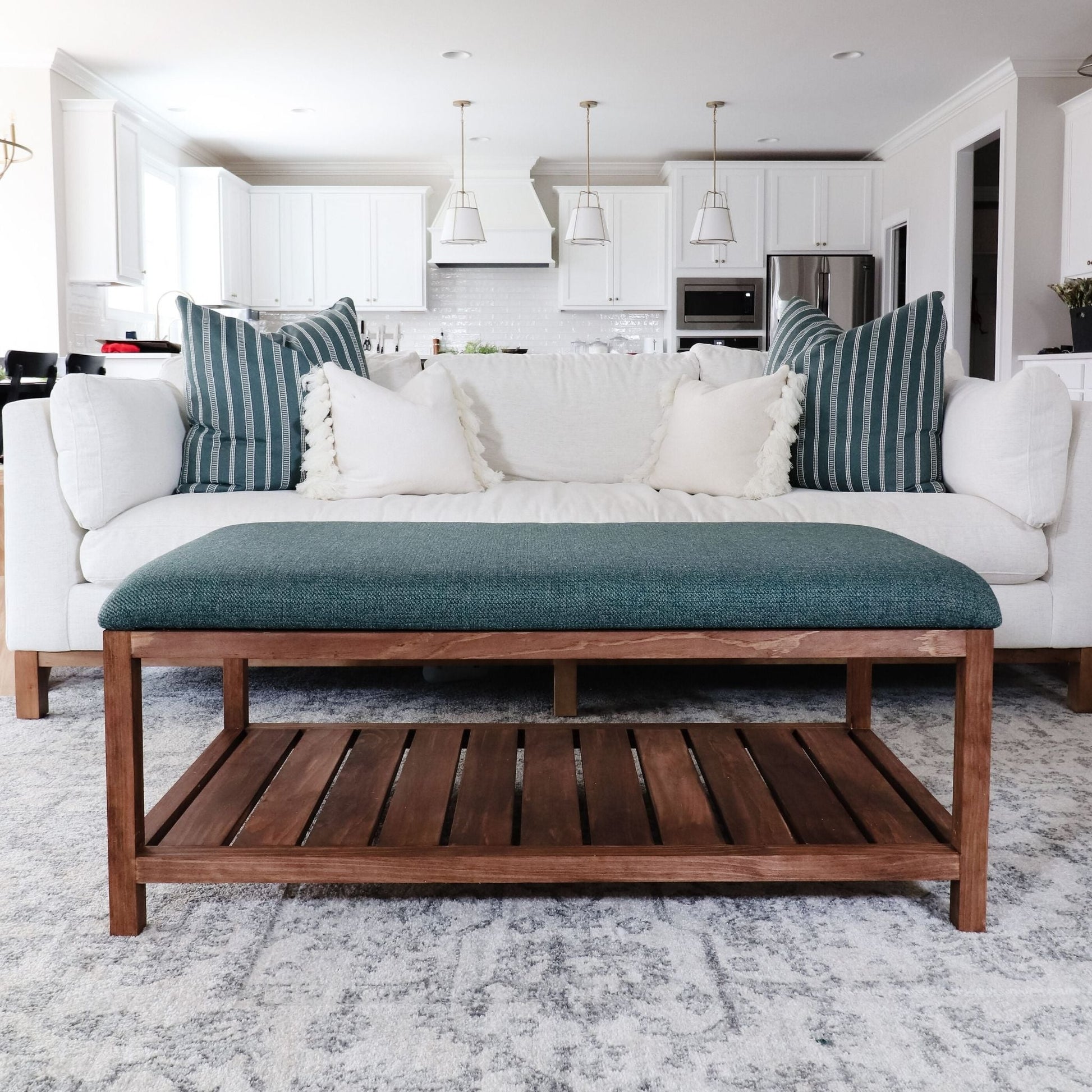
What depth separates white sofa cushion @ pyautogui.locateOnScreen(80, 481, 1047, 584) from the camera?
235 cm

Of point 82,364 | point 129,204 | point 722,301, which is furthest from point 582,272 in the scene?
point 82,364

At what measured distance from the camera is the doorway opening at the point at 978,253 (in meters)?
6.41

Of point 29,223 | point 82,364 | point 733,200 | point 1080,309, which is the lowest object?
point 82,364

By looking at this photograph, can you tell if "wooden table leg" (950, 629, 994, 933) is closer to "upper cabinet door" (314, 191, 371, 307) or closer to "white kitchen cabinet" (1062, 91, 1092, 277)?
"white kitchen cabinet" (1062, 91, 1092, 277)

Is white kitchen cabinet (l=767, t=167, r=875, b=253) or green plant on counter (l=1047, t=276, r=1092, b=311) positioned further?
white kitchen cabinet (l=767, t=167, r=875, b=253)

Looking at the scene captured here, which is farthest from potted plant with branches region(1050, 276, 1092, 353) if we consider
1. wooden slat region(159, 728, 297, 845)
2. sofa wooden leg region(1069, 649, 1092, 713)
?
wooden slat region(159, 728, 297, 845)

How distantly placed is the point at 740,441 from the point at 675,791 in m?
1.42

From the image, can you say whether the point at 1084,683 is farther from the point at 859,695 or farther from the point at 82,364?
the point at 82,364

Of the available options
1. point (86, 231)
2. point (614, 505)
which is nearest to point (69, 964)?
point (614, 505)

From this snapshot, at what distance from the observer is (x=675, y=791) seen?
1.51 meters

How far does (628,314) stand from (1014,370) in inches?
135

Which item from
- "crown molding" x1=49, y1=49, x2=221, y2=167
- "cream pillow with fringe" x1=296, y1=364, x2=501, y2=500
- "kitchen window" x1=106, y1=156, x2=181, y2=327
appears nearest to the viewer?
"cream pillow with fringe" x1=296, y1=364, x2=501, y2=500

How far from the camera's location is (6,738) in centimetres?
218

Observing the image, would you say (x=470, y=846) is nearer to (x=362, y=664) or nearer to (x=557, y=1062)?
(x=557, y=1062)
